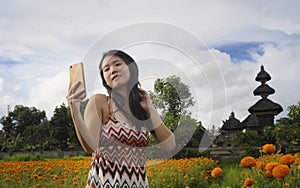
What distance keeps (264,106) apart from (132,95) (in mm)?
13993

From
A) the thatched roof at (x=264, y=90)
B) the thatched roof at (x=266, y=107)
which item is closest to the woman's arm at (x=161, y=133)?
the thatched roof at (x=266, y=107)

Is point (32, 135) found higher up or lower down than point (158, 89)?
higher up

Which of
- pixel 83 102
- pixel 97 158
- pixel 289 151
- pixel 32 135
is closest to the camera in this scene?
pixel 83 102

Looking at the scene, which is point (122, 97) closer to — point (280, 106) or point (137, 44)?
point (137, 44)

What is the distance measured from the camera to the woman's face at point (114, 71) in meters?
1.69

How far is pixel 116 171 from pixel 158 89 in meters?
0.43

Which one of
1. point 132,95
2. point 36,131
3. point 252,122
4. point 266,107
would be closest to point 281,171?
point 132,95

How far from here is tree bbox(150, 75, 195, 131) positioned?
1.86 metres

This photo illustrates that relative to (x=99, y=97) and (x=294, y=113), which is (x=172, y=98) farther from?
(x=294, y=113)

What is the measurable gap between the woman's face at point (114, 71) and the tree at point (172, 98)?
0.60 feet

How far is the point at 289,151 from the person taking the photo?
38.0 feet

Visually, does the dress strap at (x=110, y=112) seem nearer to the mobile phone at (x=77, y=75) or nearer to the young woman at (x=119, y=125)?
the young woman at (x=119, y=125)

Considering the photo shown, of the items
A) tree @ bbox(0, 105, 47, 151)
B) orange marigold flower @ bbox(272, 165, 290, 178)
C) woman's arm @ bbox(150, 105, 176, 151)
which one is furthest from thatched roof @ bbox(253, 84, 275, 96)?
tree @ bbox(0, 105, 47, 151)

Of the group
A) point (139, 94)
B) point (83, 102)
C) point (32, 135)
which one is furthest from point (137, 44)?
point (32, 135)
